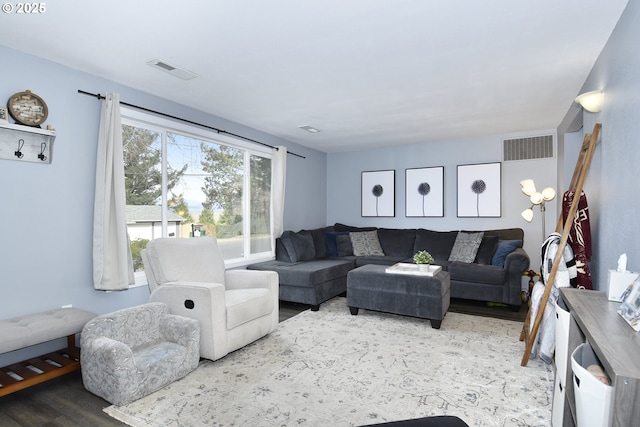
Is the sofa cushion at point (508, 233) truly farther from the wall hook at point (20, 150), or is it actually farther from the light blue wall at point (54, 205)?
the wall hook at point (20, 150)

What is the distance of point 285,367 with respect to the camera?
2.78 metres

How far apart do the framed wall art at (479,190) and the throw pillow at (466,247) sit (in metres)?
0.58

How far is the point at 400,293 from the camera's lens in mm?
3871

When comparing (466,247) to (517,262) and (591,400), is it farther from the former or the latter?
(591,400)

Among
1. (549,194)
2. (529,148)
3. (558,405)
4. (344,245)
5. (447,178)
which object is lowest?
(558,405)

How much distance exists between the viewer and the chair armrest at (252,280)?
3.54m

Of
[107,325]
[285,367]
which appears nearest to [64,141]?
[107,325]

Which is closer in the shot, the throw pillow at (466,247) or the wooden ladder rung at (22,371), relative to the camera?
the wooden ladder rung at (22,371)

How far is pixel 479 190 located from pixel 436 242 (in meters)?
1.09

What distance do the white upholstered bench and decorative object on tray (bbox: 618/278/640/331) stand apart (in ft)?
10.4

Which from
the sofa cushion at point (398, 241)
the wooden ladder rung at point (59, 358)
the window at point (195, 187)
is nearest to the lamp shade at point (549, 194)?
the sofa cushion at point (398, 241)

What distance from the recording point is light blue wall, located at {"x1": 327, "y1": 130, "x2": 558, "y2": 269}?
17.3 feet

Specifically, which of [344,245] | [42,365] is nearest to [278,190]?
[344,245]

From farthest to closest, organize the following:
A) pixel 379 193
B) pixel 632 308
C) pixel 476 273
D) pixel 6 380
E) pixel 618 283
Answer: pixel 379 193 → pixel 476 273 → pixel 6 380 → pixel 618 283 → pixel 632 308
